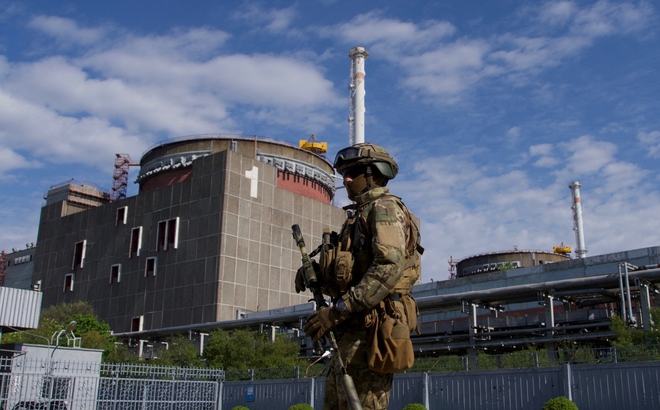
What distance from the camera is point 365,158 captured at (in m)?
6.27

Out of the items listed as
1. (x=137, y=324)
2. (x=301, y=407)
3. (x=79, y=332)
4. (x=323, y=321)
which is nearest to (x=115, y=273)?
(x=137, y=324)

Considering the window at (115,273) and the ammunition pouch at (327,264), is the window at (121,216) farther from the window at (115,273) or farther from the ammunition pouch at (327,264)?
the ammunition pouch at (327,264)

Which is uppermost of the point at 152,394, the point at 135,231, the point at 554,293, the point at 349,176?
the point at 135,231

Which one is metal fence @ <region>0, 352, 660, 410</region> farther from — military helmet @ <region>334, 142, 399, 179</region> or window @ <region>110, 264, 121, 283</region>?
window @ <region>110, 264, 121, 283</region>

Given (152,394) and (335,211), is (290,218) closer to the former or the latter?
(335,211)

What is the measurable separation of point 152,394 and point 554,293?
70.4ft

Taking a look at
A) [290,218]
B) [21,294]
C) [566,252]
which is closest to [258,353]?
[21,294]

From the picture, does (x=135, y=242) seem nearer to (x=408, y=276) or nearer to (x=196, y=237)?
(x=196, y=237)

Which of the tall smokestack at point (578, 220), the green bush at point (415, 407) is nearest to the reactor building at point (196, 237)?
the tall smokestack at point (578, 220)

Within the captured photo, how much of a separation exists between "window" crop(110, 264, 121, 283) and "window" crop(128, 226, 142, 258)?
6.86ft

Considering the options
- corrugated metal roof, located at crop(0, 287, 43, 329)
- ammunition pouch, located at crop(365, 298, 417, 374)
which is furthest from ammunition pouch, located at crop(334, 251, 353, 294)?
corrugated metal roof, located at crop(0, 287, 43, 329)

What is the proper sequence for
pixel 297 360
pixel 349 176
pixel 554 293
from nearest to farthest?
1. pixel 349 176
2. pixel 554 293
3. pixel 297 360

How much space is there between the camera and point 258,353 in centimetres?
3978

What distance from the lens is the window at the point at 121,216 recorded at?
70125 millimetres
